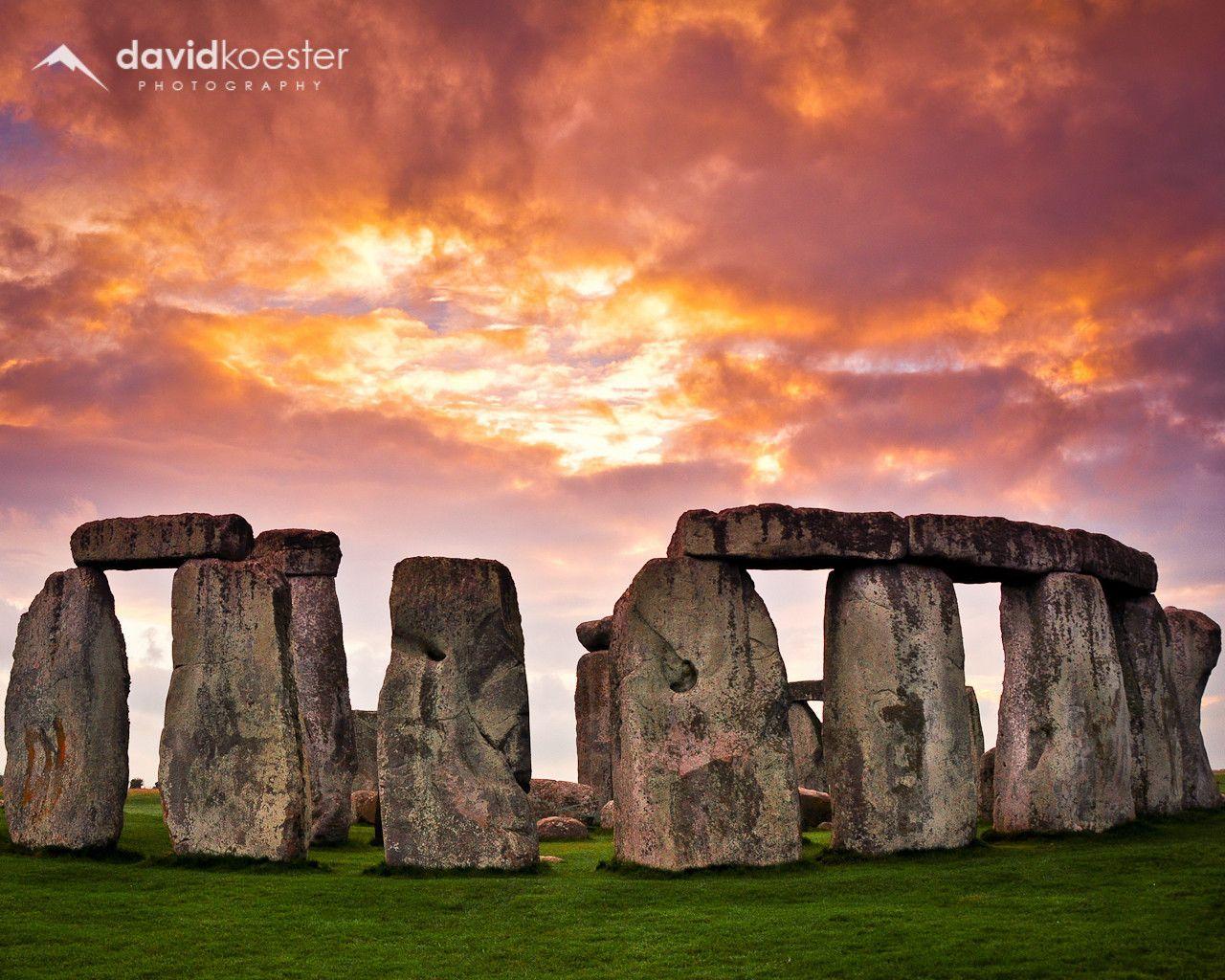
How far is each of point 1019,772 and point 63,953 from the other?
42.3 feet

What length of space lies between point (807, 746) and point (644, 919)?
1680 cm

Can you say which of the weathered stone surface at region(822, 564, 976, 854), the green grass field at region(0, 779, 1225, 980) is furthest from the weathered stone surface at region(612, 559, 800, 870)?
the weathered stone surface at region(822, 564, 976, 854)

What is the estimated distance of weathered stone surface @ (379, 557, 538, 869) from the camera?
17.3 meters

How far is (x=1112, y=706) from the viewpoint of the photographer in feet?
66.8

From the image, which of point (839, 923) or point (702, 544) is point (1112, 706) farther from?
point (839, 923)

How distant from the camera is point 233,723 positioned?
18000mm

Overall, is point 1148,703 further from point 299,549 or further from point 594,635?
point 299,549

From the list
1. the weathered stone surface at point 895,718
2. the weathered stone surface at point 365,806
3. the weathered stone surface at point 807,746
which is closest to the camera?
the weathered stone surface at point 895,718

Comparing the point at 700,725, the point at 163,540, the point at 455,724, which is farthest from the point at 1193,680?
the point at 163,540

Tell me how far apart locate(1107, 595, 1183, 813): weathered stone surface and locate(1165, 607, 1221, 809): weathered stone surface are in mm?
837

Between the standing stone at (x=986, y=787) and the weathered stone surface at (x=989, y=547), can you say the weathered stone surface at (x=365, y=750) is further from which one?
Answer: the weathered stone surface at (x=989, y=547)

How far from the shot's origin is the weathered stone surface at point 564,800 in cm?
2595

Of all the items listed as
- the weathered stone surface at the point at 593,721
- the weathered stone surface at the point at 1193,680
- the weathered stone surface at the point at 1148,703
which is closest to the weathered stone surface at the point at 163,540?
the weathered stone surface at the point at 593,721

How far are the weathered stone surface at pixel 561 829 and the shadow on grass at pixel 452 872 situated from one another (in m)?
6.28
